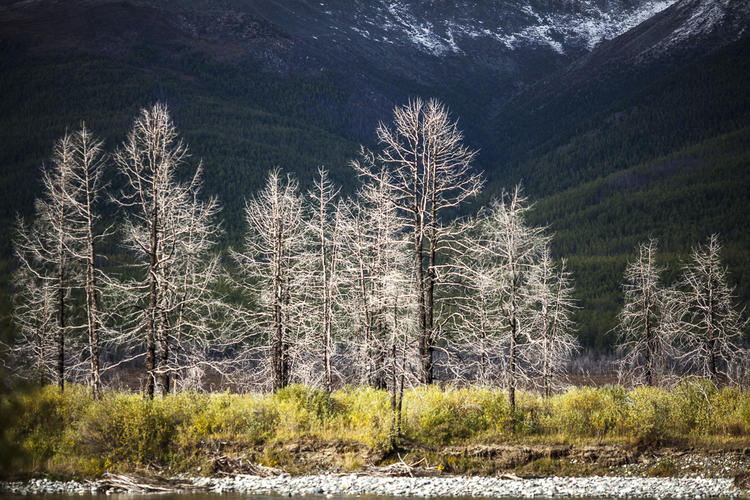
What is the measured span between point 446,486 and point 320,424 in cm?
468

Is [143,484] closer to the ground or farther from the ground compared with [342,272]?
closer to the ground

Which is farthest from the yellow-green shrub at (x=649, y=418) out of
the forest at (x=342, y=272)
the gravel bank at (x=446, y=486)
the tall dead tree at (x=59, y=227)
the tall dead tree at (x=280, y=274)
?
the tall dead tree at (x=59, y=227)

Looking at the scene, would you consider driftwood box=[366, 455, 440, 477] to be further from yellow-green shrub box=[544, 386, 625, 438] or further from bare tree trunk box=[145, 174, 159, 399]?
bare tree trunk box=[145, 174, 159, 399]

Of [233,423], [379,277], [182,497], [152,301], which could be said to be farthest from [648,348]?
[182,497]

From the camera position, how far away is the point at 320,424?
922 inches

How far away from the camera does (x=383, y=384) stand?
106 feet

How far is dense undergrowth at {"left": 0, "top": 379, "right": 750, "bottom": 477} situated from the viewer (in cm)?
2234

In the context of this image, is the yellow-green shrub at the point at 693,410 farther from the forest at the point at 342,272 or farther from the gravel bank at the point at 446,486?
the forest at the point at 342,272

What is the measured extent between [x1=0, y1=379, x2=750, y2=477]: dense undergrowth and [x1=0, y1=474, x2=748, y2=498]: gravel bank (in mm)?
1065

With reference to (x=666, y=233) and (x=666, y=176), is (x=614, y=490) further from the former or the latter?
(x=666, y=176)

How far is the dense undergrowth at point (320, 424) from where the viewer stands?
73.3 feet

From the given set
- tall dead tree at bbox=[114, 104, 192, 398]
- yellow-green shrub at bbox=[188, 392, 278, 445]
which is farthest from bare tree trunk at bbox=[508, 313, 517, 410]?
tall dead tree at bbox=[114, 104, 192, 398]

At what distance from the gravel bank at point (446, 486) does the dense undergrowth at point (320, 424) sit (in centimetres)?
107

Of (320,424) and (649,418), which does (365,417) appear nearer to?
(320,424)
